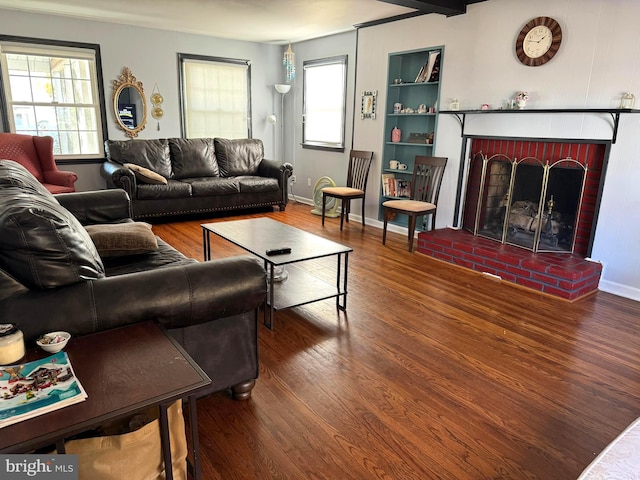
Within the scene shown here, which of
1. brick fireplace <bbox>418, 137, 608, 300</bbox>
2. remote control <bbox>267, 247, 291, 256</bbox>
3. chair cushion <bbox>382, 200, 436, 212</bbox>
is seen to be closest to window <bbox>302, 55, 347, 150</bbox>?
chair cushion <bbox>382, 200, 436, 212</bbox>

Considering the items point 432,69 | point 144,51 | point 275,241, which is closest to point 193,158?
point 144,51

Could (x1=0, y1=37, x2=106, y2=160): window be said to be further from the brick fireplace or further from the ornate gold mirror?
the brick fireplace

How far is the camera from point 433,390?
2.19 meters

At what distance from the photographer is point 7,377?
1200mm

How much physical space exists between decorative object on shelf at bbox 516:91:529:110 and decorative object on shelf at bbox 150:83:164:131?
453 cm

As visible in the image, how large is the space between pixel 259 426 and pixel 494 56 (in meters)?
3.82

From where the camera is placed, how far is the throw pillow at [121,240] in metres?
2.56

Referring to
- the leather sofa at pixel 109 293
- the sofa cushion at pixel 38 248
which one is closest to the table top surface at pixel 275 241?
the leather sofa at pixel 109 293

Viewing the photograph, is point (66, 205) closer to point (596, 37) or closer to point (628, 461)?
point (628, 461)

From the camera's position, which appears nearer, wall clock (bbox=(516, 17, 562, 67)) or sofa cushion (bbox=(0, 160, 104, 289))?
sofa cushion (bbox=(0, 160, 104, 289))

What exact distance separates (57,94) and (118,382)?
5561mm

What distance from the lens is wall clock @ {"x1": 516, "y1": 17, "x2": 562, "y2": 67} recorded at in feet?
12.1
